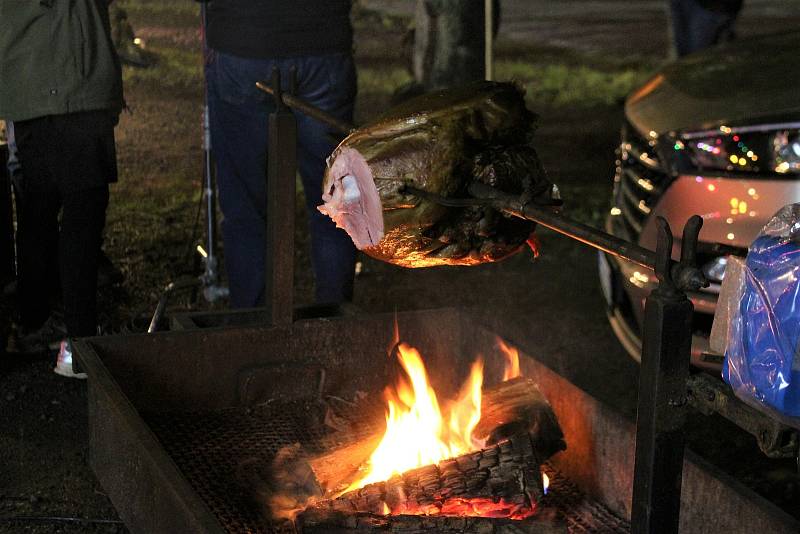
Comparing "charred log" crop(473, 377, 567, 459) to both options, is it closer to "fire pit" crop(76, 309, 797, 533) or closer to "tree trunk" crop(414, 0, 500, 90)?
"fire pit" crop(76, 309, 797, 533)

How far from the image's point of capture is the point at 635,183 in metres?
4.77

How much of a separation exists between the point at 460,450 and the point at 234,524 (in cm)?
75

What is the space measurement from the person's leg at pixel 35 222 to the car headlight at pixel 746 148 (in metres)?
2.70

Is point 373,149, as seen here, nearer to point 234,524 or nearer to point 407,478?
point 407,478

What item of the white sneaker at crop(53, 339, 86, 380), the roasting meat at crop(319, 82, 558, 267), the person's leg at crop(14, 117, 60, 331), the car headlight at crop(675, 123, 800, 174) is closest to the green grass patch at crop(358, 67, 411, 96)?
the person's leg at crop(14, 117, 60, 331)

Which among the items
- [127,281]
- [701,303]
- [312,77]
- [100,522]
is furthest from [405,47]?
[100,522]

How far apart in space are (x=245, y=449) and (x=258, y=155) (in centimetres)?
168

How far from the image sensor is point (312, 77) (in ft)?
15.4

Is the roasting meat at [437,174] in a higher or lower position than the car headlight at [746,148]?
higher

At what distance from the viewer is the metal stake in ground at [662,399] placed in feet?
6.13

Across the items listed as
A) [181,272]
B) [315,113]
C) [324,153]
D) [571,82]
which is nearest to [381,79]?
[571,82]

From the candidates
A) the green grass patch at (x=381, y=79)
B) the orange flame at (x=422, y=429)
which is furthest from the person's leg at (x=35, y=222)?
the green grass patch at (x=381, y=79)

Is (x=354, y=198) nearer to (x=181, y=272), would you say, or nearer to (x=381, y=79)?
(x=181, y=272)

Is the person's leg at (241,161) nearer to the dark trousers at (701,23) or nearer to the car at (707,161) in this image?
the car at (707,161)
